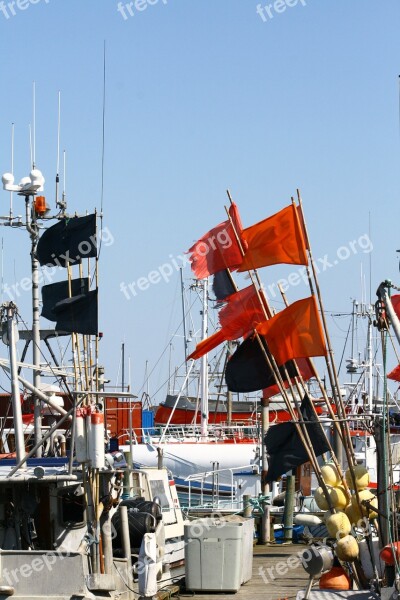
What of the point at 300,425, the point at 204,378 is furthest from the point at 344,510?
the point at 204,378

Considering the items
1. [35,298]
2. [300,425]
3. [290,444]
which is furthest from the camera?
[35,298]

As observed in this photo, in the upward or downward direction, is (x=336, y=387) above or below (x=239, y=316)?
below

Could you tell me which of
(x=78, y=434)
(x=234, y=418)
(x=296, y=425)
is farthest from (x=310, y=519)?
(x=234, y=418)

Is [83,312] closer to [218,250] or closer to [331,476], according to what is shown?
[218,250]

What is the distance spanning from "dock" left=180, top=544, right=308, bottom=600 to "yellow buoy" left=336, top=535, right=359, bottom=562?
219 cm

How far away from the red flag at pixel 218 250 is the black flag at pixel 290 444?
2.75m

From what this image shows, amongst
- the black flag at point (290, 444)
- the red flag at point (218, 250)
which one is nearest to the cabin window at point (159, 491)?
the black flag at point (290, 444)

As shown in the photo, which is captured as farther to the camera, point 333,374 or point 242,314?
point 242,314

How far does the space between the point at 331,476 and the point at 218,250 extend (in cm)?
438

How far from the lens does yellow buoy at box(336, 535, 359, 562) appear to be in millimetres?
14539

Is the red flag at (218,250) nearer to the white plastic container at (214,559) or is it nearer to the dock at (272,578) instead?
the white plastic container at (214,559)

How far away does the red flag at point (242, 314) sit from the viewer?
17.9 meters

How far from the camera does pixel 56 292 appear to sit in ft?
66.7

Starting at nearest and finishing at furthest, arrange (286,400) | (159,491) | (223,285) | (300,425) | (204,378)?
(286,400) → (300,425) → (223,285) → (159,491) → (204,378)
